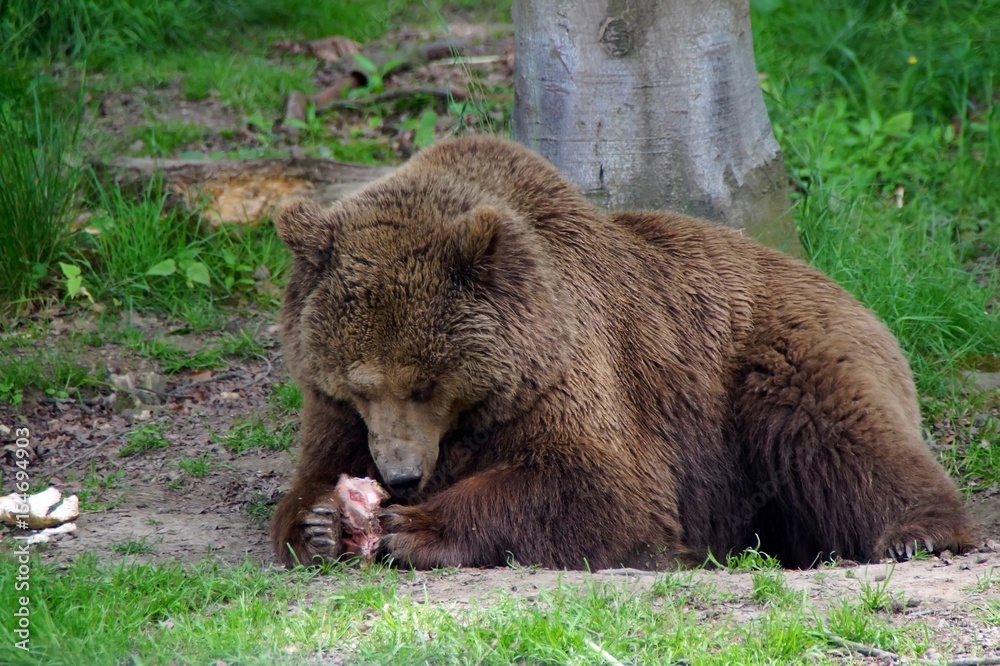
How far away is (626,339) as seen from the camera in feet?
15.4

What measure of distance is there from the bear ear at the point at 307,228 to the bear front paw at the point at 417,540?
1.02 m

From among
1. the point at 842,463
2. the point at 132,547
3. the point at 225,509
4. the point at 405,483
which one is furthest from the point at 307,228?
the point at 842,463

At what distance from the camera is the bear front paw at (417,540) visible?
414 cm

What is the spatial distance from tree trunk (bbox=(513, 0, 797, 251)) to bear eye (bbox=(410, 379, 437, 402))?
2.11 metres

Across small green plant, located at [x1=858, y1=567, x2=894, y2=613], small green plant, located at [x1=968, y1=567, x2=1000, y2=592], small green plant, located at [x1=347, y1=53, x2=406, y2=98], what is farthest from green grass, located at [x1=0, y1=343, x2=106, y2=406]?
small green plant, located at [x1=968, y1=567, x2=1000, y2=592]

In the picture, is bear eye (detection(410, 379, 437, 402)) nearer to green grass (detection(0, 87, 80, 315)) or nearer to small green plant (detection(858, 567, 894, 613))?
small green plant (detection(858, 567, 894, 613))

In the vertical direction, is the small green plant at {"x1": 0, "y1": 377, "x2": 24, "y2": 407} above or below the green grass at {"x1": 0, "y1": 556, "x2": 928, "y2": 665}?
below

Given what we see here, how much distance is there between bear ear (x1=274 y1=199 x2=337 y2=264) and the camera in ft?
14.0

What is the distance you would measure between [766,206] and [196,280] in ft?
10.9

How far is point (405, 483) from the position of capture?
4.05 meters

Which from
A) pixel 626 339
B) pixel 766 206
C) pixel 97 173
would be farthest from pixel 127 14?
pixel 626 339

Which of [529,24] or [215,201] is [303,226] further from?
[215,201]

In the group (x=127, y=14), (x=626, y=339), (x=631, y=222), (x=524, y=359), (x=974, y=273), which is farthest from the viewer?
(x=127, y=14)

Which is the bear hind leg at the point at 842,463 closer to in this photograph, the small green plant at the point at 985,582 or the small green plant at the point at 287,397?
the small green plant at the point at 985,582
